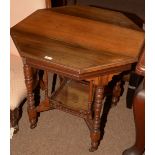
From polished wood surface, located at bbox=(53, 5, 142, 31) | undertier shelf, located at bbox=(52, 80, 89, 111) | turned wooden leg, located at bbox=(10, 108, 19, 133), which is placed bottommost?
turned wooden leg, located at bbox=(10, 108, 19, 133)

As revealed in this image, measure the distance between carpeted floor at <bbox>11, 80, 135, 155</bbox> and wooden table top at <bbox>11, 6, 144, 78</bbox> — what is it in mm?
737

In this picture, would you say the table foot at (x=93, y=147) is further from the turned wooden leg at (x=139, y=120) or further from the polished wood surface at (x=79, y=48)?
the turned wooden leg at (x=139, y=120)

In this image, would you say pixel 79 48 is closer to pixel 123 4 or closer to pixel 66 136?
pixel 66 136

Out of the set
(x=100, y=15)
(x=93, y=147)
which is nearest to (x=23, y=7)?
(x=100, y=15)

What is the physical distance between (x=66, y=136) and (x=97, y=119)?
40 cm

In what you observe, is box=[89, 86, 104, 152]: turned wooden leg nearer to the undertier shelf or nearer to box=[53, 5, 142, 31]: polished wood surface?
the undertier shelf

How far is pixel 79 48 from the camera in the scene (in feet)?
5.17

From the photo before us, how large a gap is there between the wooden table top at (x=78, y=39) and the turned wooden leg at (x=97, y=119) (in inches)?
8.7

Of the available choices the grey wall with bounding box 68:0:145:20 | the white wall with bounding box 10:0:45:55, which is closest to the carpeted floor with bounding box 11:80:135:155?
the white wall with bounding box 10:0:45:55

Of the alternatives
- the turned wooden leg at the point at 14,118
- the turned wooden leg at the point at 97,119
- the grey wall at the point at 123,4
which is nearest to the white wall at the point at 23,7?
the turned wooden leg at the point at 14,118

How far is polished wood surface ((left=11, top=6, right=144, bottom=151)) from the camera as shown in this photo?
1468 millimetres

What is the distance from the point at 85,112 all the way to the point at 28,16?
2.45 ft

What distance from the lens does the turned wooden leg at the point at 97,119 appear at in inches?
64.6

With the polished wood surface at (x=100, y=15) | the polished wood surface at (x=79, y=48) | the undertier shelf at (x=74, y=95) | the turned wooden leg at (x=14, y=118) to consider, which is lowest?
the turned wooden leg at (x=14, y=118)
